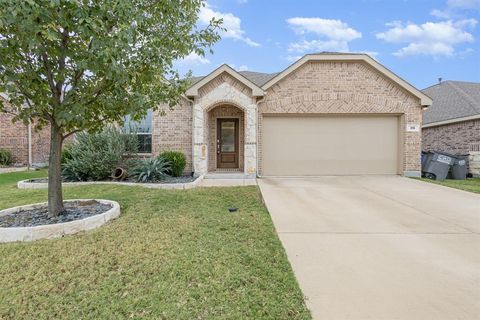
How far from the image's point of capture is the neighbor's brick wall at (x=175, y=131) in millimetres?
11008

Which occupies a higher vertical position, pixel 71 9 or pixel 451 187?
pixel 71 9

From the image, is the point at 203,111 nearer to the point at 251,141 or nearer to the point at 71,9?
the point at 251,141

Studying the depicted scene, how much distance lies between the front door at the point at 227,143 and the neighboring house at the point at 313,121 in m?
0.72

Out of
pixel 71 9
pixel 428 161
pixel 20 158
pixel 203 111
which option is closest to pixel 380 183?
pixel 428 161

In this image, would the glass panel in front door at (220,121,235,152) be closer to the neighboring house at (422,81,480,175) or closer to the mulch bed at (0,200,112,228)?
the mulch bed at (0,200,112,228)

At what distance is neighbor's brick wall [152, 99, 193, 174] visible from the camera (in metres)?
11.0

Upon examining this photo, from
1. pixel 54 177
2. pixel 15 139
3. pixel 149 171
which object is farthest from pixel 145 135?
pixel 15 139

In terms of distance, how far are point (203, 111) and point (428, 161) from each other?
9.35m

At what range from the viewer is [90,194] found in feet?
23.7

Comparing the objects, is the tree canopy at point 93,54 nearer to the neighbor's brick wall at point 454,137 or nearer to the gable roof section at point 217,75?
the gable roof section at point 217,75

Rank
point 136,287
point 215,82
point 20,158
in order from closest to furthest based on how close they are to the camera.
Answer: point 136,287 < point 215,82 < point 20,158

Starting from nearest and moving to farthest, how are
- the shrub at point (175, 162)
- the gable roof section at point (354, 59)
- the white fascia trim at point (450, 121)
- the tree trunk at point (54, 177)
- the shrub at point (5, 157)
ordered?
1. the tree trunk at point (54, 177)
2. the shrub at point (175, 162)
3. the gable roof section at point (354, 59)
4. the white fascia trim at point (450, 121)
5. the shrub at point (5, 157)

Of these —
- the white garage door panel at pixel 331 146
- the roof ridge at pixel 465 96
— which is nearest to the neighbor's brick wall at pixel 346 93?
the white garage door panel at pixel 331 146

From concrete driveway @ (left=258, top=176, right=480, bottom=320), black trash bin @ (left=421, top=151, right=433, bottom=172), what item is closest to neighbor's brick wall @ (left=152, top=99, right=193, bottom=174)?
concrete driveway @ (left=258, top=176, right=480, bottom=320)
